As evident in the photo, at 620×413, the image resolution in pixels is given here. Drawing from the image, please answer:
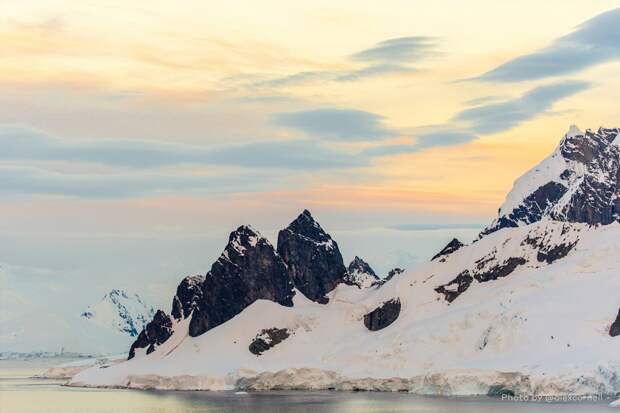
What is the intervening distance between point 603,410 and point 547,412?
8.78m

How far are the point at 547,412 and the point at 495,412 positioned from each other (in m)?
8.27

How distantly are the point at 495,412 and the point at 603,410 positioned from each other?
1704cm

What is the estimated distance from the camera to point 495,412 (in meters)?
200

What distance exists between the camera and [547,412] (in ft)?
651

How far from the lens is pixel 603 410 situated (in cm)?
19662
